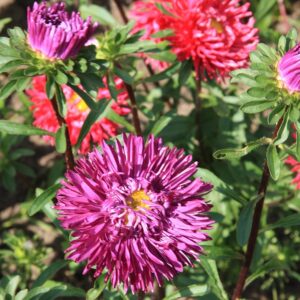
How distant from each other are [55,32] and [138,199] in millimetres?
598

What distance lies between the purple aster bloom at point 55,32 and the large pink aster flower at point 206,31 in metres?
0.64

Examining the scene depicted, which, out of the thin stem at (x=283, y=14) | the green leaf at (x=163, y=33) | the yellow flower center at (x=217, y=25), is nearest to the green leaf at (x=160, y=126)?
the green leaf at (x=163, y=33)

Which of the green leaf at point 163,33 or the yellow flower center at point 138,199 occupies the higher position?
the green leaf at point 163,33

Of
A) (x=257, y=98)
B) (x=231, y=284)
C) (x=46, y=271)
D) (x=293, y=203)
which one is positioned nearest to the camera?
(x=257, y=98)

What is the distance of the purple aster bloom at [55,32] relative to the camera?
1797mm

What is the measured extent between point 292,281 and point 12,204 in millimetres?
1761

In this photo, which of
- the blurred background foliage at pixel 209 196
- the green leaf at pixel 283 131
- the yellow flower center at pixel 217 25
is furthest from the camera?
the blurred background foliage at pixel 209 196

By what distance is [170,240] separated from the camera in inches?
65.6

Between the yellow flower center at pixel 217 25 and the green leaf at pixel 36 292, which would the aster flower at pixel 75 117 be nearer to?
the yellow flower center at pixel 217 25

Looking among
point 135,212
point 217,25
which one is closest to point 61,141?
point 135,212

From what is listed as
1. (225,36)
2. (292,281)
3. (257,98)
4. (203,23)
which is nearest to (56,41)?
(257,98)

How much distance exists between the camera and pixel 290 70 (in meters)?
1.65

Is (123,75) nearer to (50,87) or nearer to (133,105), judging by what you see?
(133,105)

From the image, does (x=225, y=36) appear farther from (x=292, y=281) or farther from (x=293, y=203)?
(x=292, y=281)
